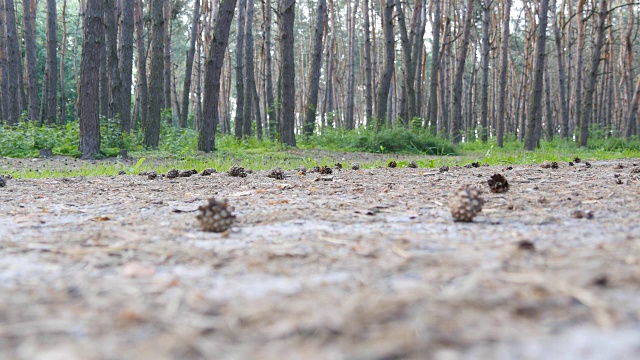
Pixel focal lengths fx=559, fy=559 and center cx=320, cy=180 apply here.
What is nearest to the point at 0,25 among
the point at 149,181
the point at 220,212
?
the point at 149,181

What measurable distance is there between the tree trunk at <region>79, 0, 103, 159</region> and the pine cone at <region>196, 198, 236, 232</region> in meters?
8.40

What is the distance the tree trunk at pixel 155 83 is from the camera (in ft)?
41.4

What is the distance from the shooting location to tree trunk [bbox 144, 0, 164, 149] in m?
12.6

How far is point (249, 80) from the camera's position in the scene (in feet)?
60.3

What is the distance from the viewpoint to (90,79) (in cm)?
993

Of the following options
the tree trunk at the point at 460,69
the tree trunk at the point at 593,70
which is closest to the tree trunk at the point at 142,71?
the tree trunk at the point at 460,69

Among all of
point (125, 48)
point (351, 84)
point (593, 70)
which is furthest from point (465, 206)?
point (351, 84)

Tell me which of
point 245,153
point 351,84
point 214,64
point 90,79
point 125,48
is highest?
point 351,84

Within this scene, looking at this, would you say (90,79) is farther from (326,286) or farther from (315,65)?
(326,286)

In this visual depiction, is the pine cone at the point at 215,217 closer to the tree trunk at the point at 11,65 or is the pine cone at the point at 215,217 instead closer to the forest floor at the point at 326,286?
the forest floor at the point at 326,286

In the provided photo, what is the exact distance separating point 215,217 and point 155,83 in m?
10.9

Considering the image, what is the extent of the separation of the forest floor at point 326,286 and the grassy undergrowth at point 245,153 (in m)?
4.95

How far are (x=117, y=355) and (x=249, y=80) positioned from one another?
17.8m

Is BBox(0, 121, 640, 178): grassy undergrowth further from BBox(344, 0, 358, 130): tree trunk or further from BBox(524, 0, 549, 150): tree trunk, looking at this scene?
BBox(344, 0, 358, 130): tree trunk
